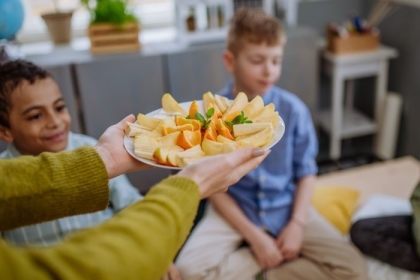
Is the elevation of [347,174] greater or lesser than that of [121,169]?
lesser

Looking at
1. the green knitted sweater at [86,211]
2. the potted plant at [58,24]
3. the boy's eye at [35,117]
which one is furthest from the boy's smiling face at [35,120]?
the potted plant at [58,24]

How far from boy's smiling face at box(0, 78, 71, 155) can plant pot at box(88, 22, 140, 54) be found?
69cm

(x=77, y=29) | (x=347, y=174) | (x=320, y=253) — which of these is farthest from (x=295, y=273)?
(x=77, y=29)

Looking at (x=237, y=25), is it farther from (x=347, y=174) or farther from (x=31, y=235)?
(x=347, y=174)

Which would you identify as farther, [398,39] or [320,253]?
[398,39]

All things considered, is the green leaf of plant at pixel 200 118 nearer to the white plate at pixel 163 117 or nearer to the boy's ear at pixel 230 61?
the white plate at pixel 163 117

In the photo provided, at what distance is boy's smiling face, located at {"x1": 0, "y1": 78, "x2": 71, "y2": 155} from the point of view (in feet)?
2.76

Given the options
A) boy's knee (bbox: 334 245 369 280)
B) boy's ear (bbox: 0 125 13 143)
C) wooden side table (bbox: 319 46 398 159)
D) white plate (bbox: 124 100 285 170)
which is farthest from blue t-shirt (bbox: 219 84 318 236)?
wooden side table (bbox: 319 46 398 159)

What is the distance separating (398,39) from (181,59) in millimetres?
975

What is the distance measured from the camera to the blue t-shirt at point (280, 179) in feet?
3.48

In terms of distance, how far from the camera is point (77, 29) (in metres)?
1.71

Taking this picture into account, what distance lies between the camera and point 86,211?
63 centimetres

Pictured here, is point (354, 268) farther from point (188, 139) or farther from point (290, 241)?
point (188, 139)

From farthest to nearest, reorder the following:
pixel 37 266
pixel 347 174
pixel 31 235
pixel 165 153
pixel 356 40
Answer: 1. pixel 356 40
2. pixel 347 174
3. pixel 31 235
4. pixel 165 153
5. pixel 37 266
